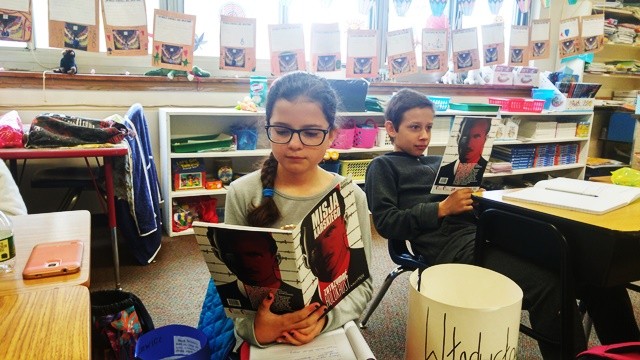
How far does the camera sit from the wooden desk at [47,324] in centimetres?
55

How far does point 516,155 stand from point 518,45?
0.98 m

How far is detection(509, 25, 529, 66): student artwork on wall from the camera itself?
3359 millimetres

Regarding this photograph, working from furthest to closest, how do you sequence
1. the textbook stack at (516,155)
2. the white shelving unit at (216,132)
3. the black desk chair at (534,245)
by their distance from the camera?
the textbook stack at (516,155)
the white shelving unit at (216,132)
the black desk chair at (534,245)

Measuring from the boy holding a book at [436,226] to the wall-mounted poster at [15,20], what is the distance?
5.76ft

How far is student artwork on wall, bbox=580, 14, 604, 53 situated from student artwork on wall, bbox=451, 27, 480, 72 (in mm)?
794

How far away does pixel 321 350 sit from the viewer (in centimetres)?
87

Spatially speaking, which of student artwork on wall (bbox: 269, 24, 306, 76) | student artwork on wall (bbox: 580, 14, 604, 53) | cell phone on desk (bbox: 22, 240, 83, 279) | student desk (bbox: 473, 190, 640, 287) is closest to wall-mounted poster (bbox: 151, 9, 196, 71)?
student artwork on wall (bbox: 269, 24, 306, 76)

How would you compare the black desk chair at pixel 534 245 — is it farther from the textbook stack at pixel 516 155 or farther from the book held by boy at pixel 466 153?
the textbook stack at pixel 516 155

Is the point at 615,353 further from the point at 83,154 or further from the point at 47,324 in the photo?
the point at 83,154

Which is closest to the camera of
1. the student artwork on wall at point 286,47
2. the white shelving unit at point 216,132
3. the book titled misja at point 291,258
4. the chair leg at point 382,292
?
the book titled misja at point 291,258

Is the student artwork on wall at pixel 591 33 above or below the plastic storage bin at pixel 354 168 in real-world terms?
above

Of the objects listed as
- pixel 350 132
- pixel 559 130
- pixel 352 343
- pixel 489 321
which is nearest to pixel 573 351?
pixel 489 321

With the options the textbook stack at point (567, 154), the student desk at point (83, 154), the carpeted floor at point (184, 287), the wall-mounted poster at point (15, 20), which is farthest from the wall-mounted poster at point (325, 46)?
the textbook stack at point (567, 154)

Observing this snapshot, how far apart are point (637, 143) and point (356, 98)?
121 inches
